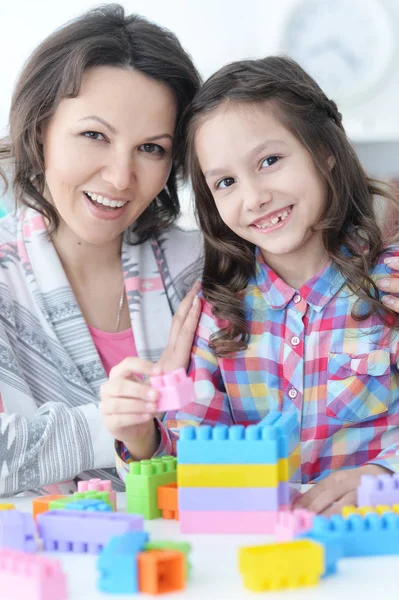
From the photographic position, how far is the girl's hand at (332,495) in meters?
0.93

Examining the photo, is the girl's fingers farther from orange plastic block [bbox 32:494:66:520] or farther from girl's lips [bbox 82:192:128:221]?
girl's lips [bbox 82:192:128:221]

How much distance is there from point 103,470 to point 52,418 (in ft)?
0.65

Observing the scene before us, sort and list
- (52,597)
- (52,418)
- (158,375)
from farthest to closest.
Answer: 1. (52,418)
2. (158,375)
3. (52,597)

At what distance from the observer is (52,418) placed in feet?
4.18

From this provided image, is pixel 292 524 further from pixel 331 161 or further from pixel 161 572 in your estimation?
pixel 331 161

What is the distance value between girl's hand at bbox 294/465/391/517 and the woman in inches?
16.3

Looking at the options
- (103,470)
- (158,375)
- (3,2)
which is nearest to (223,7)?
(3,2)

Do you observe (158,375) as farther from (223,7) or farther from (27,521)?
(223,7)

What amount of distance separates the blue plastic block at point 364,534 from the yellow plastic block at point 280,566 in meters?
0.07

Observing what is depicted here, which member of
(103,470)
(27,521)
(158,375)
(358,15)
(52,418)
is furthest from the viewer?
(358,15)

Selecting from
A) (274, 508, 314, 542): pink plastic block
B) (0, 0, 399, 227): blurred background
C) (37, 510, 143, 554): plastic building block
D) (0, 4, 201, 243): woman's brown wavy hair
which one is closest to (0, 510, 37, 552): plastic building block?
(37, 510, 143, 554): plastic building block

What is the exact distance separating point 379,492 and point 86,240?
0.81 metres

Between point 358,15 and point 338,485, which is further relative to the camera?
Result: point 358,15

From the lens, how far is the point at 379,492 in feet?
2.92
